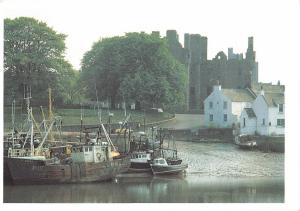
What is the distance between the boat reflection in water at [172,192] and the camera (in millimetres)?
5953

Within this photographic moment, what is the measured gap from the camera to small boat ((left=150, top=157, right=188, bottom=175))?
700cm

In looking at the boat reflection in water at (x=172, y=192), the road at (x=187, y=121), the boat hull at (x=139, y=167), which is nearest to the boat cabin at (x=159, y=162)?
the boat hull at (x=139, y=167)

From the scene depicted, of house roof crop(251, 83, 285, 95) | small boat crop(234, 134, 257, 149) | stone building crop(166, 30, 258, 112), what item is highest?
stone building crop(166, 30, 258, 112)

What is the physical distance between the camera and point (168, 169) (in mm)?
7418

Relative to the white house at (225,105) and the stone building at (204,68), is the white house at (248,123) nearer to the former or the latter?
the white house at (225,105)

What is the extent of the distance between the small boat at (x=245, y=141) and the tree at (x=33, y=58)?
79.5 inches

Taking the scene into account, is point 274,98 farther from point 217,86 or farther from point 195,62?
point 195,62

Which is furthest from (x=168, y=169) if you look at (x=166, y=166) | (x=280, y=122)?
(x=280, y=122)

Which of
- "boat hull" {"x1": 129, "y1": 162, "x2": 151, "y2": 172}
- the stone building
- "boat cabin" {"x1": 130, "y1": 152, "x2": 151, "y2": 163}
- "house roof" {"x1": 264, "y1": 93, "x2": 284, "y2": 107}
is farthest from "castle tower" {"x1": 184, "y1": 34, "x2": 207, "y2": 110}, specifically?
"boat cabin" {"x1": 130, "y1": 152, "x2": 151, "y2": 163}

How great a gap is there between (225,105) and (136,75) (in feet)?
3.49

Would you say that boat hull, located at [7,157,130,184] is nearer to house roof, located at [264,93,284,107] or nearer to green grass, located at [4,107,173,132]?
green grass, located at [4,107,173,132]

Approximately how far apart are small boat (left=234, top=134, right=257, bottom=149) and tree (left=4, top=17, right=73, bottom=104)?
2019 millimetres

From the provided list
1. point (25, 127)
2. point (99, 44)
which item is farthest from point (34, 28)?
point (25, 127)

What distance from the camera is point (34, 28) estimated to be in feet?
20.8
